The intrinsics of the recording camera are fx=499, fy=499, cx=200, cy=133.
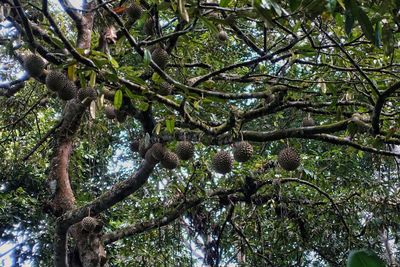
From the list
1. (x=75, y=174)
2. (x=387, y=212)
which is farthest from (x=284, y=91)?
(x=75, y=174)

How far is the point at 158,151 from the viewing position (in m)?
2.98

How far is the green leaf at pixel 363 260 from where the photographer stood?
1076 mm

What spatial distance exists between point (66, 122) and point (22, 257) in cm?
291

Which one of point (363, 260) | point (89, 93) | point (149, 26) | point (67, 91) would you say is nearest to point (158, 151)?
point (89, 93)

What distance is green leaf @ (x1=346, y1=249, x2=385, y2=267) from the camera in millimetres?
1076

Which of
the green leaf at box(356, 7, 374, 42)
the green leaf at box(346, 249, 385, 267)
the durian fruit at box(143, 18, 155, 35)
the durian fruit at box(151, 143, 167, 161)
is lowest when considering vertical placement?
the green leaf at box(346, 249, 385, 267)

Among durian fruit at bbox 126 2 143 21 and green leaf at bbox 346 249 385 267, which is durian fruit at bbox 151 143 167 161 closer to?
durian fruit at bbox 126 2 143 21

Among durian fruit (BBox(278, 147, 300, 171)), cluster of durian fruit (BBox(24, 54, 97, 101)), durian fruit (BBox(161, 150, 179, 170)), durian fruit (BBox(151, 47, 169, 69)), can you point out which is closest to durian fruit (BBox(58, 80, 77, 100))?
cluster of durian fruit (BBox(24, 54, 97, 101))

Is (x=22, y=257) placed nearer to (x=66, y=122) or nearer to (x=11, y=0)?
(x=66, y=122)

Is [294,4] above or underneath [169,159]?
underneath

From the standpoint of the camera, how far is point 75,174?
5.50m

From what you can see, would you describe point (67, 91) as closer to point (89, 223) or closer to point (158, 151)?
point (158, 151)

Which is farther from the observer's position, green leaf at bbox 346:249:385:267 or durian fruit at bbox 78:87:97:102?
durian fruit at bbox 78:87:97:102

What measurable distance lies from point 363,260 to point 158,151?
78.4 inches
